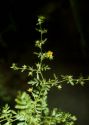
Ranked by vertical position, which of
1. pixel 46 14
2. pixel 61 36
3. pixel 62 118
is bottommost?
pixel 62 118

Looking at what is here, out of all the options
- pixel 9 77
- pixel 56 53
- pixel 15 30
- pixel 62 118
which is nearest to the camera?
→ pixel 62 118

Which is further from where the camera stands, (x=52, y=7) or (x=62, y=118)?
(x=52, y=7)

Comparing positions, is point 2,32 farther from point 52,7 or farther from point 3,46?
point 52,7

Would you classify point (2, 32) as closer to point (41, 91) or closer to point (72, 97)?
point (72, 97)

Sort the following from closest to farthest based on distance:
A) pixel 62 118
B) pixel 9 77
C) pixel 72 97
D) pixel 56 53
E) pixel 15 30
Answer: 1. pixel 62 118
2. pixel 72 97
3. pixel 9 77
4. pixel 56 53
5. pixel 15 30

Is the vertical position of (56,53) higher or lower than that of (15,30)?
lower

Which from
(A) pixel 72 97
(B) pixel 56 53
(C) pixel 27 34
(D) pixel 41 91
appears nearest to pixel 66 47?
(B) pixel 56 53
